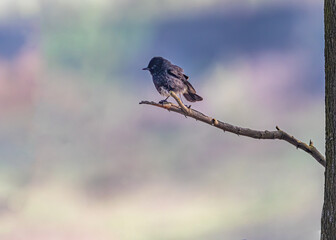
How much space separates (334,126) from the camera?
642 cm

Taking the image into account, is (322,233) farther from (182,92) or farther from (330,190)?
(182,92)

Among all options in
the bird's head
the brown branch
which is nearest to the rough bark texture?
the brown branch

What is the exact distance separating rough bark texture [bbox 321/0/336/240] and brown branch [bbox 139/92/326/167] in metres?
1.55

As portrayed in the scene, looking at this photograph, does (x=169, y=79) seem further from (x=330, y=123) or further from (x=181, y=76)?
(x=330, y=123)

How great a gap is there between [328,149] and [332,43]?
1696mm

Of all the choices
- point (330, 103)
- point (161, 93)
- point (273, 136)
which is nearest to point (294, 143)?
point (273, 136)

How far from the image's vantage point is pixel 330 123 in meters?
6.49

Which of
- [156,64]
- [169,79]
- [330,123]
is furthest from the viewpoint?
[156,64]

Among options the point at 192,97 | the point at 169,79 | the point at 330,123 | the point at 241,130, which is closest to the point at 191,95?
the point at 192,97

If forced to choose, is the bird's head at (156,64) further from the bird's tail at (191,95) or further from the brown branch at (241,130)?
the brown branch at (241,130)

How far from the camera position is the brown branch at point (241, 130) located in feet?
24.2

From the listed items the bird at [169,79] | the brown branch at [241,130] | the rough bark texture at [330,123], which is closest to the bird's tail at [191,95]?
the bird at [169,79]

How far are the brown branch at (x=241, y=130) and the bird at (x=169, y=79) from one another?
1.67 m

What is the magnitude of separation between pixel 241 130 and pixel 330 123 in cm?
170
